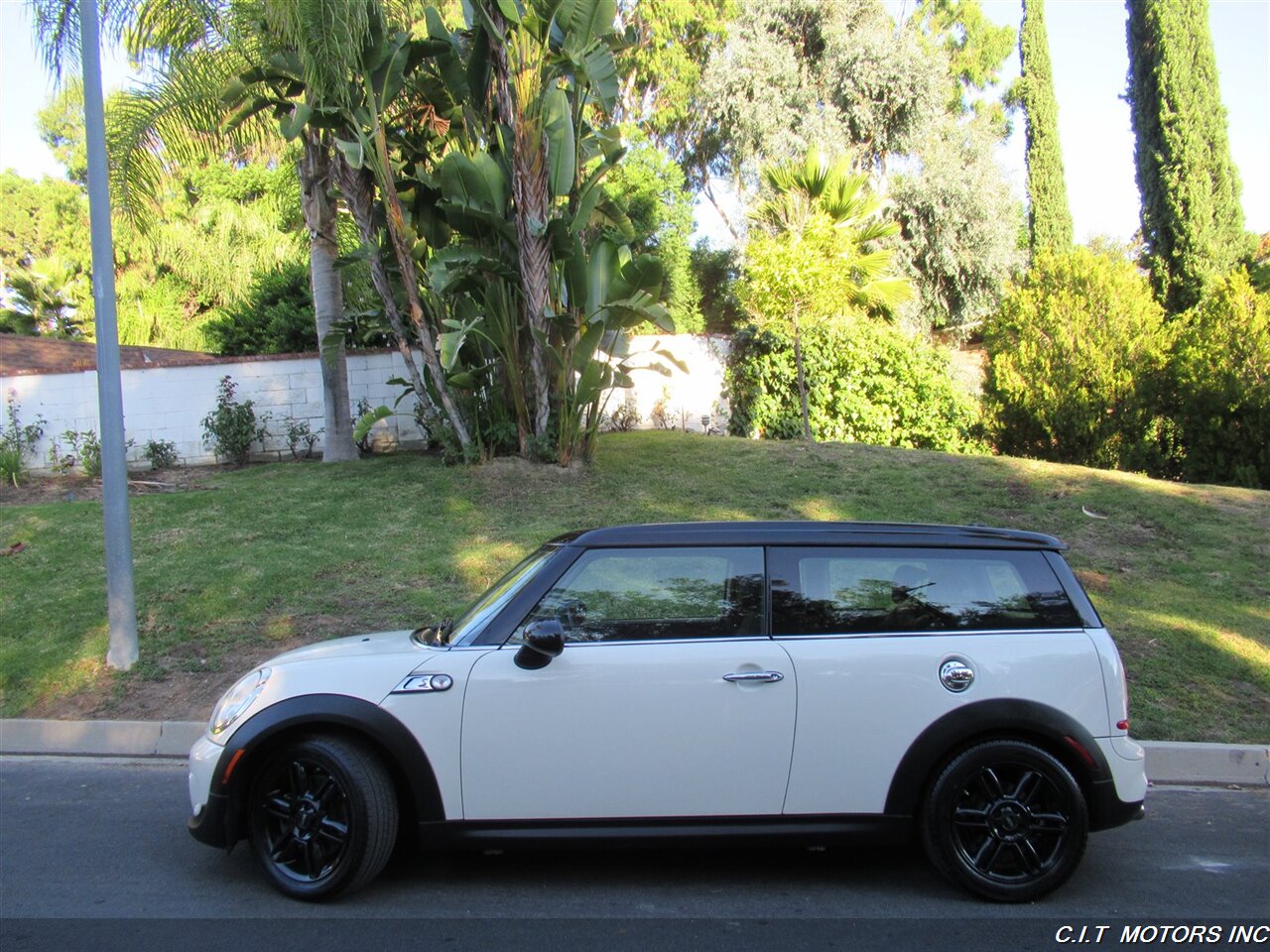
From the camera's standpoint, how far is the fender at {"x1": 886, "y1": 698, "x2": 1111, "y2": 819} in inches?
171

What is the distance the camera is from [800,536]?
4.64m

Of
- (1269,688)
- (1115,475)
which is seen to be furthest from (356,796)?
(1115,475)

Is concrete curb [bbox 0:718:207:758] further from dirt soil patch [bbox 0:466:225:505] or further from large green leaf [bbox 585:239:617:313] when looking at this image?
large green leaf [bbox 585:239:617:313]

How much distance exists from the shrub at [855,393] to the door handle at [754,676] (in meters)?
12.0

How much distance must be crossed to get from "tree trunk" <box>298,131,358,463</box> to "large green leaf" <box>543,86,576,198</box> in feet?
11.8

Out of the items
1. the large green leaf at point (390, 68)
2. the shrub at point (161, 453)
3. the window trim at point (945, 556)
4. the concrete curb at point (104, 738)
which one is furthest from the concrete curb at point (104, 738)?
the shrub at point (161, 453)

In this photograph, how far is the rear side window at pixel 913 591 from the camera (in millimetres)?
4535

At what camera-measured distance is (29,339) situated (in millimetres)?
22844

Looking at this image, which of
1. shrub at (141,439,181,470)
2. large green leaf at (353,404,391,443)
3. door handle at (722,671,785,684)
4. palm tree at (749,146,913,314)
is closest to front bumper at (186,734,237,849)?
door handle at (722,671,785,684)

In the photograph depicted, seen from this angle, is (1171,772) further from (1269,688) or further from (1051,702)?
(1051,702)

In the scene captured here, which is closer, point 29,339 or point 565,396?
point 565,396

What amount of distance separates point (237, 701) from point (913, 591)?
306cm

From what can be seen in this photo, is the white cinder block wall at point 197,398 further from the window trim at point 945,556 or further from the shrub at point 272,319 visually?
the window trim at point 945,556

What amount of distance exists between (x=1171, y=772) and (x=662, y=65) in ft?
84.2
